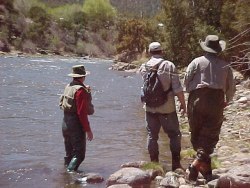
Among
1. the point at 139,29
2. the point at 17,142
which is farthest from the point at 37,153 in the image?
the point at 139,29

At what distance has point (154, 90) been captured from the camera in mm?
6578

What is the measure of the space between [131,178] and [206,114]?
3.96ft

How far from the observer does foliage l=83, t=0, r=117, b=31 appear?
9731cm

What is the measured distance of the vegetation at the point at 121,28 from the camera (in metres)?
22.8

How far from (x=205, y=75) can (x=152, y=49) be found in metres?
1.01

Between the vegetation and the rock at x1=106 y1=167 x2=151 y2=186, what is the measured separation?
652 centimetres

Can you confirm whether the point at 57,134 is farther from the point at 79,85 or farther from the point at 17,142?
the point at 79,85

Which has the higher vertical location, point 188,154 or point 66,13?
point 66,13

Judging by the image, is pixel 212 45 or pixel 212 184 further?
pixel 212 45

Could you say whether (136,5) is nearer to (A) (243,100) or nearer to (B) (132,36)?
(B) (132,36)

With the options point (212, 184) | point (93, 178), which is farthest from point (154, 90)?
point (212, 184)

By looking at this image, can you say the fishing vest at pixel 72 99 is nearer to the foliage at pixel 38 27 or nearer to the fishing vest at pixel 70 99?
the fishing vest at pixel 70 99

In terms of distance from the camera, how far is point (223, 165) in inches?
278

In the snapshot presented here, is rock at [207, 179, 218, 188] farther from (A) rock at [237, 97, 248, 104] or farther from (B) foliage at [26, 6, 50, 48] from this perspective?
(B) foliage at [26, 6, 50, 48]
